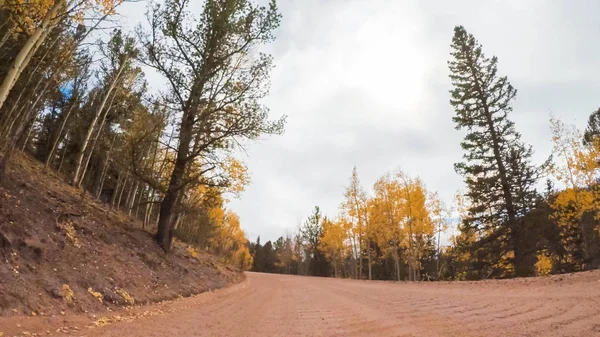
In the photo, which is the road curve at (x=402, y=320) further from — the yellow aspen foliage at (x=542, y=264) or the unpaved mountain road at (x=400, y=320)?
the yellow aspen foliage at (x=542, y=264)

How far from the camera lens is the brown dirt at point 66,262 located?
5574mm

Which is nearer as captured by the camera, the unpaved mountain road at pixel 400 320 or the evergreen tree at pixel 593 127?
the unpaved mountain road at pixel 400 320

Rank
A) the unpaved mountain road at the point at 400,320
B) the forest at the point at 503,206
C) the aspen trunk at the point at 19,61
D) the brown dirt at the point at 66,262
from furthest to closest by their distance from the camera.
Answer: the forest at the point at 503,206
the aspen trunk at the point at 19,61
the brown dirt at the point at 66,262
the unpaved mountain road at the point at 400,320

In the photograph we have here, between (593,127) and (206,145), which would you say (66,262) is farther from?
(593,127)

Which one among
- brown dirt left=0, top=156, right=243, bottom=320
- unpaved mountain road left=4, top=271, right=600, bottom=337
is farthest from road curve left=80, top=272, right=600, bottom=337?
brown dirt left=0, top=156, right=243, bottom=320

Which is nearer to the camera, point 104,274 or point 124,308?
point 124,308

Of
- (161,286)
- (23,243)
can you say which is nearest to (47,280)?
Answer: (23,243)

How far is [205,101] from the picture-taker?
13031mm

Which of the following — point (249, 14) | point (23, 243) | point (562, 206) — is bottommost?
point (23, 243)

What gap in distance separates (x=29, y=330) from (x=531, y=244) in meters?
23.9

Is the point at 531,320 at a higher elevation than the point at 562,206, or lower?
lower

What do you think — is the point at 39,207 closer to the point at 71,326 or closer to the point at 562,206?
the point at 71,326

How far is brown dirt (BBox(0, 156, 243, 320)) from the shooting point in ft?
18.3

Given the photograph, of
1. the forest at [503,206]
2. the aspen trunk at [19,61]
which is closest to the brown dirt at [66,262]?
the aspen trunk at [19,61]
